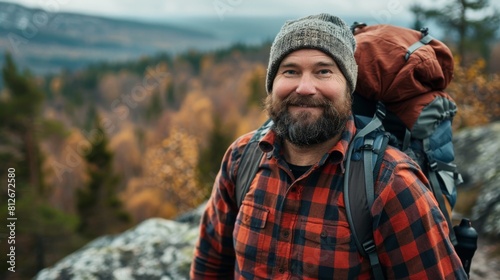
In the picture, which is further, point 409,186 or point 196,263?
point 196,263

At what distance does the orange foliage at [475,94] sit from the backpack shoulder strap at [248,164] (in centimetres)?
1289

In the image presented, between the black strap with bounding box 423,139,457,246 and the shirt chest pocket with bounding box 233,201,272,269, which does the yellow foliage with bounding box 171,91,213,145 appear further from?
the black strap with bounding box 423,139,457,246

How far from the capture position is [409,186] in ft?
6.33

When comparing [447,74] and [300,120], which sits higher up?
[447,74]

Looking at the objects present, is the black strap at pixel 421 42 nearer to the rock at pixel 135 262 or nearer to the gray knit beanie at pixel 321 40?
the gray knit beanie at pixel 321 40

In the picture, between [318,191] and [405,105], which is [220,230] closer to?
[318,191]

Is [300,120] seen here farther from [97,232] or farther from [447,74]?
[97,232]

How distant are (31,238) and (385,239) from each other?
53.1 ft

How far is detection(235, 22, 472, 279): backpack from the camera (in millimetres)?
2248

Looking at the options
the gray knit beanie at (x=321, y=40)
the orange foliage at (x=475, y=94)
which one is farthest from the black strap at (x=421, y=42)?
the orange foliage at (x=475, y=94)

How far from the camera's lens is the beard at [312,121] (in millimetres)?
2127

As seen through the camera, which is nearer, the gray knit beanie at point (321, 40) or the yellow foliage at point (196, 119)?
the gray knit beanie at point (321, 40)

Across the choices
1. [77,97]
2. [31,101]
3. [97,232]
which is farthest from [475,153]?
[77,97]

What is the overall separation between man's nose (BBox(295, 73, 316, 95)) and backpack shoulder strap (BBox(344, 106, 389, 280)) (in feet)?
1.23
